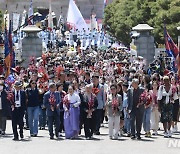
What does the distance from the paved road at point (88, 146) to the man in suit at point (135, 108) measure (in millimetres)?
273

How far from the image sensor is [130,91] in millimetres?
18719

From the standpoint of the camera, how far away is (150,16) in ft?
163

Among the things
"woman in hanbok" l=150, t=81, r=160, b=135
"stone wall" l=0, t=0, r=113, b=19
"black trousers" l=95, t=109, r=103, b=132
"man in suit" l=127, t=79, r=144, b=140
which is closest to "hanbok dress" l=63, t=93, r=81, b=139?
"black trousers" l=95, t=109, r=103, b=132

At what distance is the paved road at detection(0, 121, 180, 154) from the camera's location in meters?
16.7

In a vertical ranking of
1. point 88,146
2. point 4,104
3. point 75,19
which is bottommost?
point 88,146

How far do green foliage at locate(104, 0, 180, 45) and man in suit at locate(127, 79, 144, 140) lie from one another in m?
23.7

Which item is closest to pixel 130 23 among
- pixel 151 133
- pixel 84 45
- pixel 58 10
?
pixel 84 45

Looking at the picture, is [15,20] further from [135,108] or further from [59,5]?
[59,5]

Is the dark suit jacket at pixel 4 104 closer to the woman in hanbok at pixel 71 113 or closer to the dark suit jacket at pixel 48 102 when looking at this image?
the dark suit jacket at pixel 48 102

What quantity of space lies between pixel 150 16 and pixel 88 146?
1294 inches

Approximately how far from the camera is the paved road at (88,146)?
16672 mm

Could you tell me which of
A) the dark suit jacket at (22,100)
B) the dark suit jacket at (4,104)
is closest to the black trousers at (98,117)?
the dark suit jacket at (22,100)

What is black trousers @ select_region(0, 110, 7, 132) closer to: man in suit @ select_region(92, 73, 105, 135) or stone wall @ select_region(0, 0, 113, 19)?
man in suit @ select_region(92, 73, 105, 135)

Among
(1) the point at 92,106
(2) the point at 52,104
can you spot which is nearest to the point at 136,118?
(1) the point at 92,106
